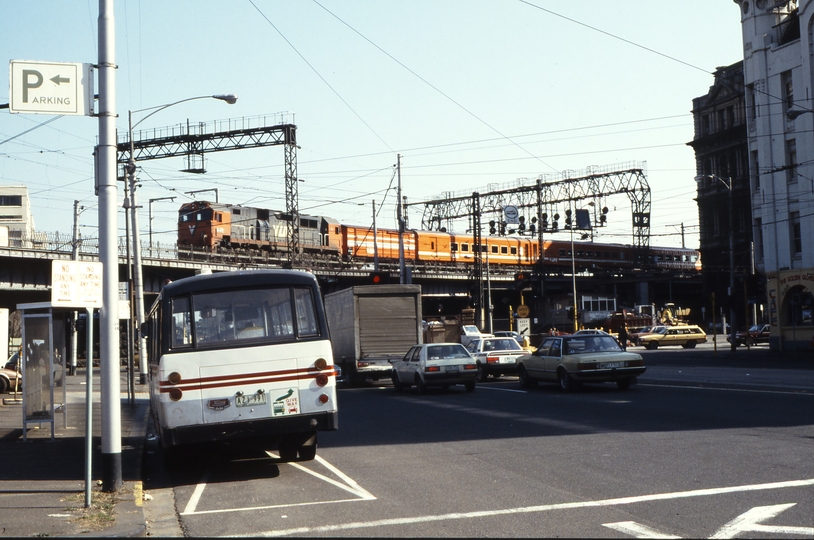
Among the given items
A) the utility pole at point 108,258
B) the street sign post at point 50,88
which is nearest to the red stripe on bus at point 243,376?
the utility pole at point 108,258

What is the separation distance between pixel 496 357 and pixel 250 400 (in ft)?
64.8

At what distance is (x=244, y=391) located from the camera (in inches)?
435

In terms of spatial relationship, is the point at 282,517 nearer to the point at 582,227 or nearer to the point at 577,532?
the point at 577,532

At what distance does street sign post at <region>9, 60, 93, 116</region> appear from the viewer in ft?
32.8

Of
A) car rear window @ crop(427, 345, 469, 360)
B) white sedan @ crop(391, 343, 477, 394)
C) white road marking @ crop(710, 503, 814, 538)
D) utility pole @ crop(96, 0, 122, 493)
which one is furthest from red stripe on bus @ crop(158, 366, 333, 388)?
car rear window @ crop(427, 345, 469, 360)

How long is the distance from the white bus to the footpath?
3.79 ft

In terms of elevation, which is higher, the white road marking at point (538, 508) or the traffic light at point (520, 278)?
the traffic light at point (520, 278)

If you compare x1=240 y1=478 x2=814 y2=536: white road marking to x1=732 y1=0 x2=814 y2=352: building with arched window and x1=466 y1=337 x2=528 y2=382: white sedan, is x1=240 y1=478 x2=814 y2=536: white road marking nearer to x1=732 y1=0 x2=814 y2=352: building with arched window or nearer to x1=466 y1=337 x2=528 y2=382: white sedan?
x1=466 y1=337 x2=528 y2=382: white sedan

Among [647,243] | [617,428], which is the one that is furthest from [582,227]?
[617,428]

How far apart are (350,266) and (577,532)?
5757cm

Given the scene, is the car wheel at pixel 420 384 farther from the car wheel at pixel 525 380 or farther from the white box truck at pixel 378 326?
the white box truck at pixel 378 326

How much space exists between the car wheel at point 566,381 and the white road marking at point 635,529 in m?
15.7

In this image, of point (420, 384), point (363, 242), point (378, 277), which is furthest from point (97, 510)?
point (363, 242)

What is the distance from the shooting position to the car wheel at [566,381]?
23.1 meters
